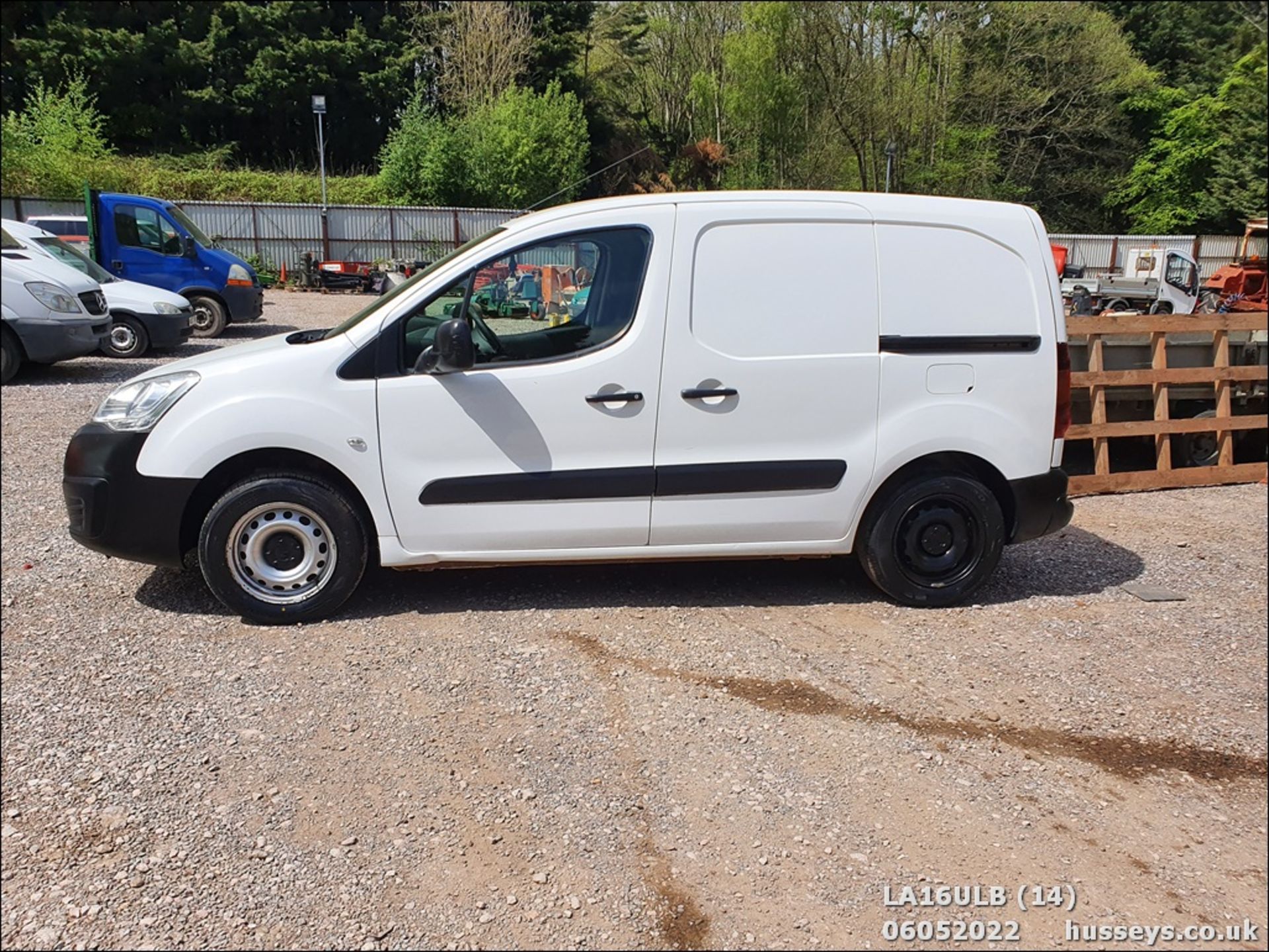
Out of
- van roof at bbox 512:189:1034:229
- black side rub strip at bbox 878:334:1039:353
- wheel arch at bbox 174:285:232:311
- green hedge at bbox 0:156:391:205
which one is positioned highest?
green hedge at bbox 0:156:391:205

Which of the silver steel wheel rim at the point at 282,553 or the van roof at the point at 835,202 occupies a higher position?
the van roof at the point at 835,202

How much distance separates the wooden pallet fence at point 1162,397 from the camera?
754 cm

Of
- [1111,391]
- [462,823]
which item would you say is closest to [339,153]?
[1111,391]

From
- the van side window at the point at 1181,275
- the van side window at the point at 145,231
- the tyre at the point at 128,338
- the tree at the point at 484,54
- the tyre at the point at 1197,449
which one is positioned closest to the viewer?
the tyre at the point at 1197,449

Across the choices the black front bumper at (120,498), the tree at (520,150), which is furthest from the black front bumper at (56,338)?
the tree at (520,150)

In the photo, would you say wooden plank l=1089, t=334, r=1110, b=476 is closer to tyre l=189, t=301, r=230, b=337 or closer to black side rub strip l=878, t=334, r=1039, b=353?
black side rub strip l=878, t=334, r=1039, b=353

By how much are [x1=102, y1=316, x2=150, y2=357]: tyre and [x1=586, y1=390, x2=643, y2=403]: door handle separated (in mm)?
9735

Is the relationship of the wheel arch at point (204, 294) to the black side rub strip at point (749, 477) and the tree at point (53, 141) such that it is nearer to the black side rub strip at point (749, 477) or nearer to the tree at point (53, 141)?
the tree at point (53, 141)

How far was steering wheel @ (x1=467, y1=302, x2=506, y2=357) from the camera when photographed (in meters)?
4.61

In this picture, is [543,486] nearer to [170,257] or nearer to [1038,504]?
[1038,504]

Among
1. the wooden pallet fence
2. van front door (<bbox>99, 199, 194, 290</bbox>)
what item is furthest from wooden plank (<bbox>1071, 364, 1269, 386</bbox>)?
van front door (<bbox>99, 199, 194, 290</bbox>)

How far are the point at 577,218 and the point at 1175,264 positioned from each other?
864 inches

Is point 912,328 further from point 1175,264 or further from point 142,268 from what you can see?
point 1175,264

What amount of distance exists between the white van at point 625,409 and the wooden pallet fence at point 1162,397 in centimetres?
287
